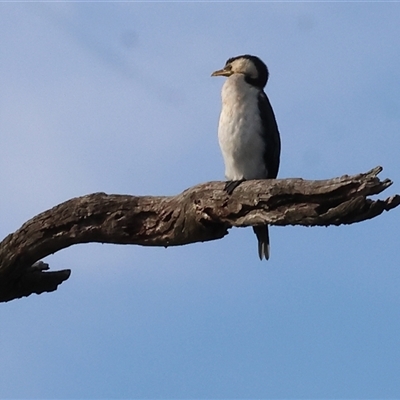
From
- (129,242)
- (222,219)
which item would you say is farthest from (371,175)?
(129,242)

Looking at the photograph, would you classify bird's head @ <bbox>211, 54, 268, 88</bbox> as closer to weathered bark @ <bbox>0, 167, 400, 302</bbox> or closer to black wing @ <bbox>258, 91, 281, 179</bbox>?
black wing @ <bbox>258, 91, 281, 179</bbox>

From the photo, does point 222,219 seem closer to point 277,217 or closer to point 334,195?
point 277,217

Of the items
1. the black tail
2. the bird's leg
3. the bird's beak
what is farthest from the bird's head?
the bird's leg

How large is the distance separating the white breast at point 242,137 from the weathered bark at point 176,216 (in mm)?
1191

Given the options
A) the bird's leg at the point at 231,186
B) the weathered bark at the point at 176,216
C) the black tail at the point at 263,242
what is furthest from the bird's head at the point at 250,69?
the bird's leg at the point at 231,186

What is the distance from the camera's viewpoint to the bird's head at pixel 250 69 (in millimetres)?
7035

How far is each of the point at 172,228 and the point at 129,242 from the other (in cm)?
34

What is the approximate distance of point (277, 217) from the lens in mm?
4723

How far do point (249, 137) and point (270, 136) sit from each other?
0.22 metres

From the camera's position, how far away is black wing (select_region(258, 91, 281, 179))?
6617mm

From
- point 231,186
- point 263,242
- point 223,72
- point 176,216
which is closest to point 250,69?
point 223,72

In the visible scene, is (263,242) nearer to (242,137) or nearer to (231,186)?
(242,137)

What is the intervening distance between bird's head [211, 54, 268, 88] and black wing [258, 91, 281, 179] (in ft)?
0.81

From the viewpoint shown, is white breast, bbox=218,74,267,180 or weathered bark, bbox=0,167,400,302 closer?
weathered bark, bbox=0,167,400,302
